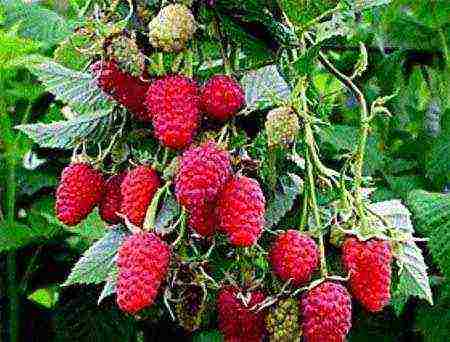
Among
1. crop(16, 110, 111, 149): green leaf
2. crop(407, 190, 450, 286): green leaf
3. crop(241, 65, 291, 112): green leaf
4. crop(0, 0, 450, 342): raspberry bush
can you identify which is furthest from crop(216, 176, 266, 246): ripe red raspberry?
crop(407, 190, 450, 286): green leaf

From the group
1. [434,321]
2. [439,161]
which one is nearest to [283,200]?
[434,321]

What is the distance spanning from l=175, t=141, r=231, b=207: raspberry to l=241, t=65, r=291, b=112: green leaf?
98 millimetres

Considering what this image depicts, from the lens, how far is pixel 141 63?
2.59 ft

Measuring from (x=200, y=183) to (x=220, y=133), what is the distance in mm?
79

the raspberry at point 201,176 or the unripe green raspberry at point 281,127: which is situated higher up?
the unripe green raspberry at point 281,127

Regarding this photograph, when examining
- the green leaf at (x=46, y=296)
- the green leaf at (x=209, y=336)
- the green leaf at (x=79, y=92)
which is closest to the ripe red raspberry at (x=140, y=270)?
the green leaf at (x=79, y=92)

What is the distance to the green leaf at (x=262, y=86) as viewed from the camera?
2.72 ft

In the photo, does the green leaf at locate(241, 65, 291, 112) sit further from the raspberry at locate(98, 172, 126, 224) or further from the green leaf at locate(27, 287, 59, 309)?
the green leaf at locate(27, 287, 59, 309)

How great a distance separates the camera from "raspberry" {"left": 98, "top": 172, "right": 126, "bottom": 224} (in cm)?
86

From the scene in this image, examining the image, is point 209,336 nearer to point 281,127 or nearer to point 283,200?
point 283,200

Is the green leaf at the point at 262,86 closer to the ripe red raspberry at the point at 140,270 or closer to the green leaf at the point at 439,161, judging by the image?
the ripe red raspberry at the point at 140,270

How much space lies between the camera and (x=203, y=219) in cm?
75

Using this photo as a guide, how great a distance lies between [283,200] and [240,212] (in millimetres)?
177

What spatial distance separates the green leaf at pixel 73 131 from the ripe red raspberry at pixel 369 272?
10.1 inches
